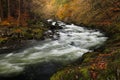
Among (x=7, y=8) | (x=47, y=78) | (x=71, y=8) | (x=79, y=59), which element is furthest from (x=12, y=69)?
(x=71, y=8)

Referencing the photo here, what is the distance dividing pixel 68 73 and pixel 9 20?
2436 cm

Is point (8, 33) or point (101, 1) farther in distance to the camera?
point (101, 1)

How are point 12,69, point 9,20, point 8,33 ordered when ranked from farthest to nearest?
point 9,20
point 8,33
point 12,69

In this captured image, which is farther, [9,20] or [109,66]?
[9,20]

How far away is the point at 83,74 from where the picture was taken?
8.46m

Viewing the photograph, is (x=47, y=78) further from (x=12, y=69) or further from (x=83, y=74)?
(x=83, y=74)

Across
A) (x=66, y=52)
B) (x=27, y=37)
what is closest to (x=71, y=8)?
(x=27, y=37)

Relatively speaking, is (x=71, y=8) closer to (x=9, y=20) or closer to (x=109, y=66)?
(x=9, y=20)

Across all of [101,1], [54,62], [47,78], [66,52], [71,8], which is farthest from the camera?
[71,8]

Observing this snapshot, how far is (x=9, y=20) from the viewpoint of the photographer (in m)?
31.5

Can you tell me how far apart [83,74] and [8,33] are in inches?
601

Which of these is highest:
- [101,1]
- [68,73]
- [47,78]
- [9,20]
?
[101,1]

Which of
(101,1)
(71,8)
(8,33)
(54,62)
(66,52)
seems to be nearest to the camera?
(54,62)

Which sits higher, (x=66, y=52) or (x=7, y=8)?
(x=7, y=8)
